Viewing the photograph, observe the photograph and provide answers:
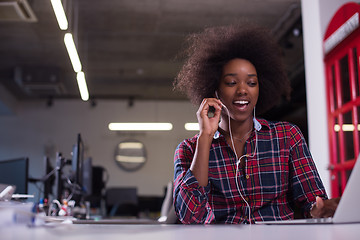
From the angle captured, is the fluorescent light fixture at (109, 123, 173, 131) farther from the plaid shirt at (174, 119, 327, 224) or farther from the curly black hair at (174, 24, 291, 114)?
the plaid shirt at (174, 119, 327, 224)

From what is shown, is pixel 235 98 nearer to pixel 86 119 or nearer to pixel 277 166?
pixel 277 166

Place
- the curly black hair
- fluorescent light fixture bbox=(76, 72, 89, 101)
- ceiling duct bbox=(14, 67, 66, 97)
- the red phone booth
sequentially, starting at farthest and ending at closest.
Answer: ceiling duct bbox=(14, 67, 66, 97) → fluorescent light fixture bbox=(76, 72, 89, 101) → the red phone booth → the curly black hair

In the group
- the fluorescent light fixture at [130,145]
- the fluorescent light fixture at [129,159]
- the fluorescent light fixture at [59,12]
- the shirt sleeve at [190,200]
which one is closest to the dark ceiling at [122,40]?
the fluorescent light fixture at [59,12]

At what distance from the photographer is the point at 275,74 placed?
2143mm

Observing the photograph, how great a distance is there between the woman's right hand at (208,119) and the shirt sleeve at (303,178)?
0.31 metres

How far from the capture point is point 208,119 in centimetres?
167

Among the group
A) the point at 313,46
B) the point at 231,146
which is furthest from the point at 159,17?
the point at 231,146

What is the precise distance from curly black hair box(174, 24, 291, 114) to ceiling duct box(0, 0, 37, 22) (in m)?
3.11

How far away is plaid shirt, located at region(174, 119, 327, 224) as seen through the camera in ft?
5.16

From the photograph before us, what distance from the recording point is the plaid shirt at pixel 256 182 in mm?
1572

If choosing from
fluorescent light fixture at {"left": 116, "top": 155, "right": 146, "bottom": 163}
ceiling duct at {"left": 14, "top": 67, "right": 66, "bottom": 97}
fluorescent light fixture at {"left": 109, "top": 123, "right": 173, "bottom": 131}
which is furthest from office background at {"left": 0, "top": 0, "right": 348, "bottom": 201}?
ceiling duct at {"left": 14, "top": 67, "right": 66, "bottom": 97}

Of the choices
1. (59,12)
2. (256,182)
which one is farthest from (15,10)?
(256,182)

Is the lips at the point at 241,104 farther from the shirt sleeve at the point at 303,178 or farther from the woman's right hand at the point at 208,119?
the shirt sleeve at the point at 303,178

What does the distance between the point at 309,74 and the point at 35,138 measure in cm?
745
